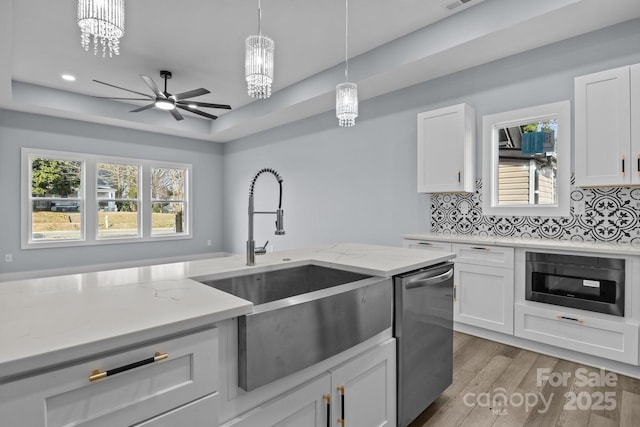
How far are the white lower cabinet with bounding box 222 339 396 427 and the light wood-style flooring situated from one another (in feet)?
1.69

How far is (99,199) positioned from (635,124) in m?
7.31

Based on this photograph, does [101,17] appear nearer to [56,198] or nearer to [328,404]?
[328,404]

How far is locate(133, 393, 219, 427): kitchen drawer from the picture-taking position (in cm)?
88

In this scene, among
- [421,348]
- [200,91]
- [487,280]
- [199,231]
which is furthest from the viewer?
[199,231]

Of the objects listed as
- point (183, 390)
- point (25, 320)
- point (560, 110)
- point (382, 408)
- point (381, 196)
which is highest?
point (560, 110)

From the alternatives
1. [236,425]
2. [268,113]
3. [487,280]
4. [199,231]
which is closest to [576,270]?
[487,280]

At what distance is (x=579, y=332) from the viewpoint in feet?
8.54

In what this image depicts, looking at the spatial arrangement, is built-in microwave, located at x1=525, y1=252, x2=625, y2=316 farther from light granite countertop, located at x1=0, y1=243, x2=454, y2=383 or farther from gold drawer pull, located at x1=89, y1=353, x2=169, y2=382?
gold drawer pull, located at x1=89, y1=353, x2=169, y2=382

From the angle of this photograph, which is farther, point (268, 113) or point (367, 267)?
point (268, 113)

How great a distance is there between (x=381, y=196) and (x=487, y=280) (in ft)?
6.13

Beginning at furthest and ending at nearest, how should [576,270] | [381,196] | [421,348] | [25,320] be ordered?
[381,196] → [576,270] → [421,348] → [25,320]

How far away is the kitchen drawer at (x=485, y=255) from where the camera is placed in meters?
2.93

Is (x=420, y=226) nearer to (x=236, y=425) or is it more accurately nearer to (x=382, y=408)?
(x=382, y=408)

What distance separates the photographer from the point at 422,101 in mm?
4109
